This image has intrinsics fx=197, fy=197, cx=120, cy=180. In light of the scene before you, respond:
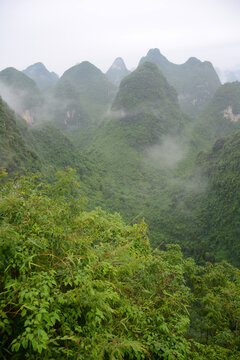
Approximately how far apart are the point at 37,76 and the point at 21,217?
549 ft

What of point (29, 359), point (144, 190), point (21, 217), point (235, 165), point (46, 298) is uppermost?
point (21, 217)

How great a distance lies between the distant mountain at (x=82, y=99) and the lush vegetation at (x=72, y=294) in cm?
8388

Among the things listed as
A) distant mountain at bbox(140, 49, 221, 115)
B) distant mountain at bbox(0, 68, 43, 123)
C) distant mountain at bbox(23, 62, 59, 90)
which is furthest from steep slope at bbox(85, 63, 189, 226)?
distant mountain at bbox(23, 62, 59, 90)

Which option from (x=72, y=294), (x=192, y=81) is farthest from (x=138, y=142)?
(x=192, y=81)

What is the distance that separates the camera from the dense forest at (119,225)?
7.27 ft

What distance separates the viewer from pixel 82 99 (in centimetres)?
9512

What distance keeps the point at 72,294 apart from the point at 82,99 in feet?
337

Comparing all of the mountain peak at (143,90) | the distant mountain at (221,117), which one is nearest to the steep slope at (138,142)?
the mountain peak at (143,90)

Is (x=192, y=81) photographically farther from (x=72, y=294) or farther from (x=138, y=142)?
(x=72, y=294)

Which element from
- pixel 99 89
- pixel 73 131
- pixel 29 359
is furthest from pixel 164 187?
pixel 99 89

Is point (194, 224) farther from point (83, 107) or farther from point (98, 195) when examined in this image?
point (83, 107)

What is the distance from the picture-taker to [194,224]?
27031 millimetres

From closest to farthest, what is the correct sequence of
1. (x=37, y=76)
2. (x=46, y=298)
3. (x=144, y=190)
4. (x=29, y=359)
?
(x=29, y=359) → (x=46, y=298) → (x=144, y=190) → (x=37, y=76)

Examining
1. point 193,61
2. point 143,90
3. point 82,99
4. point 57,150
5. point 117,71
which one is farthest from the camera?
point 117,71
